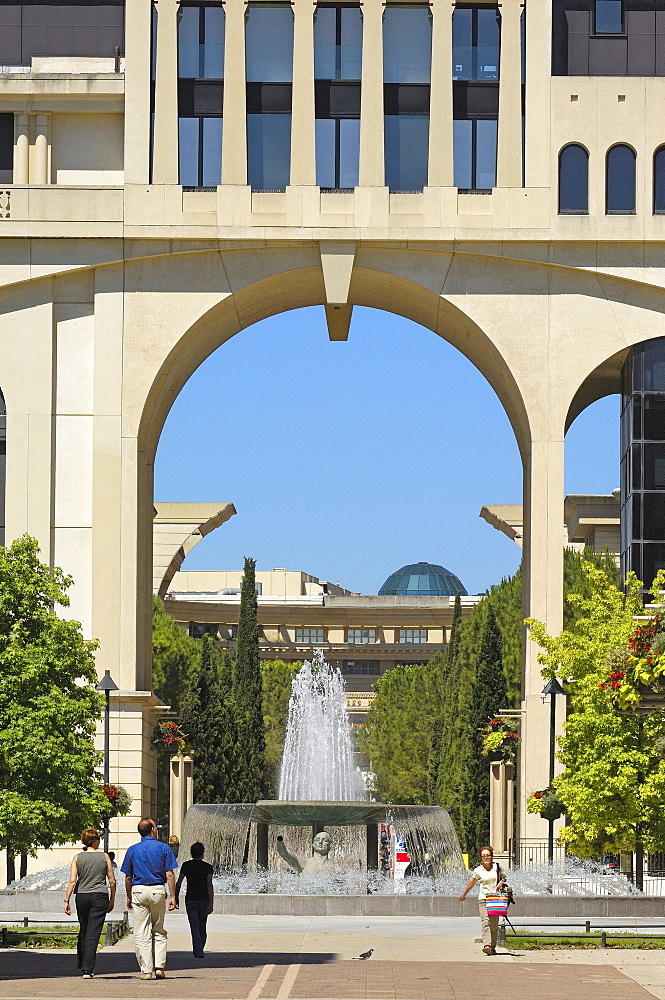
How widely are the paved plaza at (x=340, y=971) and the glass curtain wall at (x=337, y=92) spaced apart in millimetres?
23503

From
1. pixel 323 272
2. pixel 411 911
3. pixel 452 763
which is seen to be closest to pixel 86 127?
pixel 323 272

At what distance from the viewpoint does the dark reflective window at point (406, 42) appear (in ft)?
151

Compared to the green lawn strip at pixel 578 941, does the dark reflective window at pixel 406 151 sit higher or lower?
higher

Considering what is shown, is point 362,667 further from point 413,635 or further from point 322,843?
point 322,843

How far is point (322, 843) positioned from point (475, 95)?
20907mm

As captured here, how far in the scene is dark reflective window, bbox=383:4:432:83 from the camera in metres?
46.1

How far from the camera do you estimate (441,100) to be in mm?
45562

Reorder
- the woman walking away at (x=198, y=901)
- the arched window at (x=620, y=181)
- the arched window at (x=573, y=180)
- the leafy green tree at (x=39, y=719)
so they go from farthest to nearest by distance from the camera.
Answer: the arched window at (x=620, y=181) < the arched window at (x=573, y=180) < the leafy green tree at (x=39, y=719) < the woman walking away at (x=198, y=901)

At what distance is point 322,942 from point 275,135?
Answer: 2588cm

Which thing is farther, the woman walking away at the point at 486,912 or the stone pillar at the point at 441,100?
the stone pillar at the point at 441,100

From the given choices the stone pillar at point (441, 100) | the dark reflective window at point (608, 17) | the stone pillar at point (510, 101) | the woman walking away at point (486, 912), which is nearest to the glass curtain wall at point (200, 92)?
the stone pillar at point (441, 100)

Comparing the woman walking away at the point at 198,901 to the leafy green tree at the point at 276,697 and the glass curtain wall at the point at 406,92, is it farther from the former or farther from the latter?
the leafy green tree at the point at 276,697

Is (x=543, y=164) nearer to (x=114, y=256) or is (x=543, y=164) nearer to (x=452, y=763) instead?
(x=114, y=256)

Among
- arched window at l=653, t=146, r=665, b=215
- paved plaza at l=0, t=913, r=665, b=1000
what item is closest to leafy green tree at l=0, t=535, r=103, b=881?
paved plaza at l=0, t=913, r=665, b=1000
